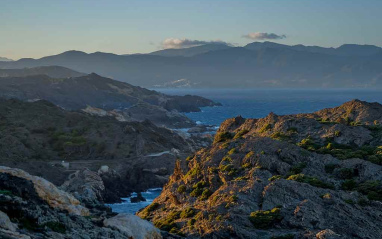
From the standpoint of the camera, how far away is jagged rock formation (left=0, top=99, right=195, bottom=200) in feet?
299

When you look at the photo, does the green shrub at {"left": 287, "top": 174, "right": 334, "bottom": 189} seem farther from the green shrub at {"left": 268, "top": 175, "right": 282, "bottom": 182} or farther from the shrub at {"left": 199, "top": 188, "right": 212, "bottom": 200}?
the shrub at {"left": 199, "top": 188, "right": 212, "bottom": 200}

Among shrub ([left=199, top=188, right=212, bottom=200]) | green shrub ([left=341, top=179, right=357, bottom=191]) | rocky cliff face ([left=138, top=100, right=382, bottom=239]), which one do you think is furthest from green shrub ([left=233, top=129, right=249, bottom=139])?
green shrub ([left=341, top=179, right=357, bottom=191])

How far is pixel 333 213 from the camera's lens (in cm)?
2570

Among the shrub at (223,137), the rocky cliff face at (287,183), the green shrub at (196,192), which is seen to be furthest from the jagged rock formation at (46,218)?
the shrub at (223,137)

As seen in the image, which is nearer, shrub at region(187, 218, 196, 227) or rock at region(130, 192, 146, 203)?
shrub at region(187, 218, 196, 227)

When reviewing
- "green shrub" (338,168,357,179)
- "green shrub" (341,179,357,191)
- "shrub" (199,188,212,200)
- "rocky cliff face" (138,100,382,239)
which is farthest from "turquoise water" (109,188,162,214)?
"green shrub" (341,179,357,191)

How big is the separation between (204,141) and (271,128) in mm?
98799

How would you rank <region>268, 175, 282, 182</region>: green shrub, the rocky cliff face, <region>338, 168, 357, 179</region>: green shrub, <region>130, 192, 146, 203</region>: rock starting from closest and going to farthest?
the rocky cliff face, <region>338, 168, 357, 179</region>: green shrub, <region>268, 175, 282, 182</region>: green shrub, <region>130, 192, 146, 203</region>: rock

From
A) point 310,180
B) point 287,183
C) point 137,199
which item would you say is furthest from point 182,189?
point 137,199

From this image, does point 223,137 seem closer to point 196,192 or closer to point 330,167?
point 196,192

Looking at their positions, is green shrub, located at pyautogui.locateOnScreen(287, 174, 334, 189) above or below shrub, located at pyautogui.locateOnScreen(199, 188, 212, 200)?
above

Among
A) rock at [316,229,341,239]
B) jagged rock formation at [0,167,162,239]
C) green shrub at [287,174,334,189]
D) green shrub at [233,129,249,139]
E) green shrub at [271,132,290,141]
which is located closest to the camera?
jagged rock formation at [0,167,162,239]

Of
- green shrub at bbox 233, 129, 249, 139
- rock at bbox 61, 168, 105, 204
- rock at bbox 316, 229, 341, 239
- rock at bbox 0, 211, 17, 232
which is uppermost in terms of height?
green shrub at bbox 233, 129, 249, 139

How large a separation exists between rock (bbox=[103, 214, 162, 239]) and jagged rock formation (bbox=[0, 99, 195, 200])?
5703cm
